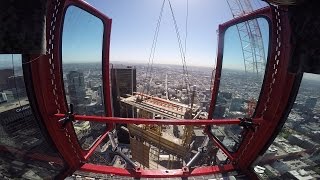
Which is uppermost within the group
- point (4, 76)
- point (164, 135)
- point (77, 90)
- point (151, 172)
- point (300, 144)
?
point (4, 76)

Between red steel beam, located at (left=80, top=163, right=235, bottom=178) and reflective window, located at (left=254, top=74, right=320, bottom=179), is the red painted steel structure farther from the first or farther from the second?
reflective window, located at (left=254, top=74, right=320, bottom=179)

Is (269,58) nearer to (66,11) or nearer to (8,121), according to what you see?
(66,11)

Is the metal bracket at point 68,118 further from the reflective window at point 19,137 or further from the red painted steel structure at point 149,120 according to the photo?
the reflective window at point 19,137

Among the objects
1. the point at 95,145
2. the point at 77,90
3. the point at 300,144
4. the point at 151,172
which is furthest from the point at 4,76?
the point at 300,144

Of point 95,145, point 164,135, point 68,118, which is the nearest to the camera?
point 68,118

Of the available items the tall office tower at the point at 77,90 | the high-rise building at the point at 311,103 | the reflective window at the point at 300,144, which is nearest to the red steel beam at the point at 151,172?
the reflective window at the point at 300,144

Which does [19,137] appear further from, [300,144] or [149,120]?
[300,144]
